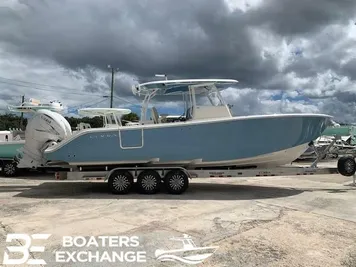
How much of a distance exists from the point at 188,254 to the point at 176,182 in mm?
4809

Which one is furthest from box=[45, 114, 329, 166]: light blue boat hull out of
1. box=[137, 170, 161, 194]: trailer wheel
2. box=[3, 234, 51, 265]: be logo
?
box=[3, 234, 51, 265]: be logo

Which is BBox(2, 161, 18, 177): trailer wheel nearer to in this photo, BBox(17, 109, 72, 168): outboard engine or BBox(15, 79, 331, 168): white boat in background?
BBox(17, 109, 72, 168): outboard engine

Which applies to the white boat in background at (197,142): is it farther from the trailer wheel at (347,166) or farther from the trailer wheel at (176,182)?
the trailer wheel at (347,166)

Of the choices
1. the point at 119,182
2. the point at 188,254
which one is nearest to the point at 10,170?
the point at 119,182

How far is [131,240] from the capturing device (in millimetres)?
5605

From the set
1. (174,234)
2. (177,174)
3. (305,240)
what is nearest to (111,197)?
(177,174)

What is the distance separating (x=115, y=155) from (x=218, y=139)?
9.27 ft

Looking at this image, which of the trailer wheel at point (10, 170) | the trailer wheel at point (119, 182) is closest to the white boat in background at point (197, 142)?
the trailer wheel at point (119, 182)

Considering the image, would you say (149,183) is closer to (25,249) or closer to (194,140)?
(194,140)

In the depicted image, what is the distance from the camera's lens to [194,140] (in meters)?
9.75

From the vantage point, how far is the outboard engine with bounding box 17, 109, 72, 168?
10.8m

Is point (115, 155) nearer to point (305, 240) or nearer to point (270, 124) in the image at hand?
point (270, 124)

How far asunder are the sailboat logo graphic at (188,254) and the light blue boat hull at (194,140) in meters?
4.55

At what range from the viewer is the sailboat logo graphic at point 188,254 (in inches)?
189
